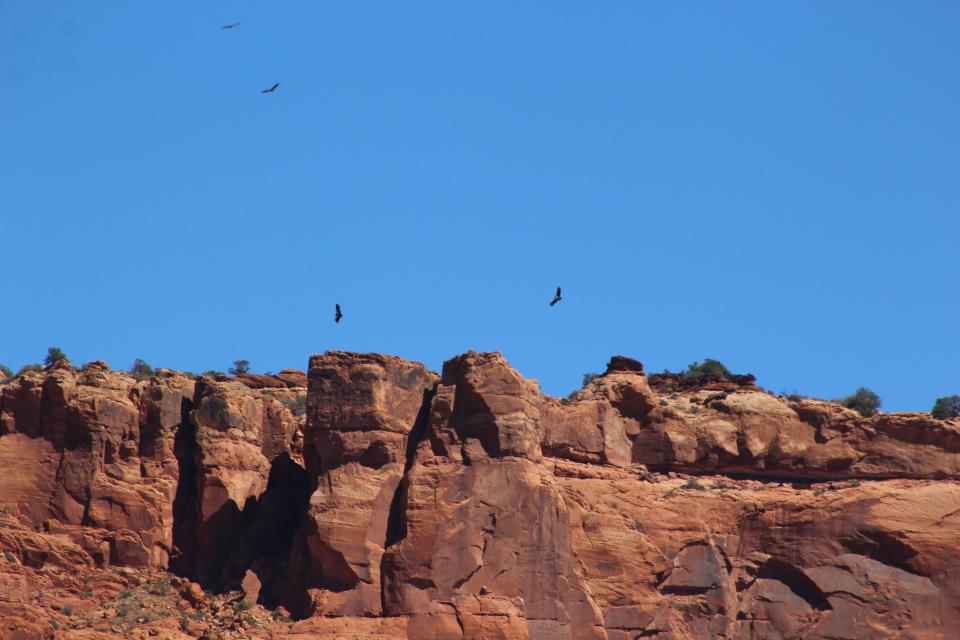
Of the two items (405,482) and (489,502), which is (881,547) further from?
(405,482)

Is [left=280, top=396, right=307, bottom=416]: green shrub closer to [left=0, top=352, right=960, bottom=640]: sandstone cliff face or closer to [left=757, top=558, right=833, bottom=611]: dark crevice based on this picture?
[left=0, top=352, right=960, bottom=640]: sandstone cliff face

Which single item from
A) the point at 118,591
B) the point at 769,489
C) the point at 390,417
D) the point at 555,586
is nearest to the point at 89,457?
the point at 118,591

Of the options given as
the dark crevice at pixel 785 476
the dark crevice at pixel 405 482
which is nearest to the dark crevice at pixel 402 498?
the dark crevice at pixel 405 482

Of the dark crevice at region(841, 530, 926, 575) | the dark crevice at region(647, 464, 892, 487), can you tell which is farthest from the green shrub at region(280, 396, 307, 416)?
the dark crevice at region(841, 530, 926, 575)

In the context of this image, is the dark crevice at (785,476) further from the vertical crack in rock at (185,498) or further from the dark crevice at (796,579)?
the vertical crack in rock at (185,498)

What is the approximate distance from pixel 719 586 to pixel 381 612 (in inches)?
453

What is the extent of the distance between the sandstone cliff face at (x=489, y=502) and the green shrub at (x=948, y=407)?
3852mm

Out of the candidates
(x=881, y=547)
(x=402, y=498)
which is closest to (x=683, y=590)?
(x=881, y=547)

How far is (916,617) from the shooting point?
8000cm

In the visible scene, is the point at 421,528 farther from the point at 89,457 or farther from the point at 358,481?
the point at 89,457

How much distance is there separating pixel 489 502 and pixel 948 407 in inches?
1068

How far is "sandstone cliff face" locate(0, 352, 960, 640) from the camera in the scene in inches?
2987

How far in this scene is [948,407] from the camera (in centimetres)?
9731

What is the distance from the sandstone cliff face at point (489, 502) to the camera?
7588cm
